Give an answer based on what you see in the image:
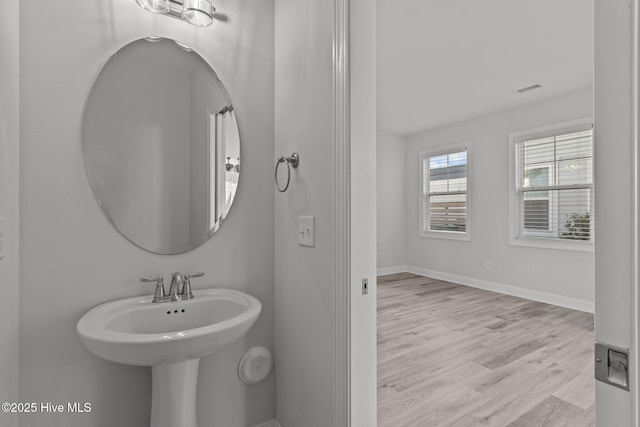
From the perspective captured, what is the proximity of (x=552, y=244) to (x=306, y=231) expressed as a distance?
3.83 m

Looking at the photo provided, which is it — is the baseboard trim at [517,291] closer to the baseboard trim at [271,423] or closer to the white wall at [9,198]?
the baseboard trim at [271,423]

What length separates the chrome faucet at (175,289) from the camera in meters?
1.33

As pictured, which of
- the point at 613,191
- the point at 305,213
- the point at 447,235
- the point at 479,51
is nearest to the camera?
the point at 613,191

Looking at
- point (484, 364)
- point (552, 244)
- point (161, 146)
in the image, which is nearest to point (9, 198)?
point (161, 146)

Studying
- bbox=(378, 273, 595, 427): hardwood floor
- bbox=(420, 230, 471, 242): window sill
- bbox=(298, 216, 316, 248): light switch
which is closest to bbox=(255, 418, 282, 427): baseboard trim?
bbox=(378, 273, 595, 427): hardwood floor

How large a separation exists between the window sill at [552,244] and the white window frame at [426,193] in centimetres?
74

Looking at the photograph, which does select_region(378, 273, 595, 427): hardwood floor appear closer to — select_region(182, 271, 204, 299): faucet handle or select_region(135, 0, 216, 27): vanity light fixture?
select_region(182, 271, 204, 299): faucet handle

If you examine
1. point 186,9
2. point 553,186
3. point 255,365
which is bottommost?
point 255,365

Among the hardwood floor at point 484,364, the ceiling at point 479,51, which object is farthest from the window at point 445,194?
the hardwood floor at point 484,364

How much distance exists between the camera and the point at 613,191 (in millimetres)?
484

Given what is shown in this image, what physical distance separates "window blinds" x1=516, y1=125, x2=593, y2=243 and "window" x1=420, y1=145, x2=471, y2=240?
828 millimetres

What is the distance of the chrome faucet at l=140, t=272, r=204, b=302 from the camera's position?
133 centimetres

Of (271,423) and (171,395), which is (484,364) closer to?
(271,423)

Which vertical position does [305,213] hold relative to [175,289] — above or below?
above
